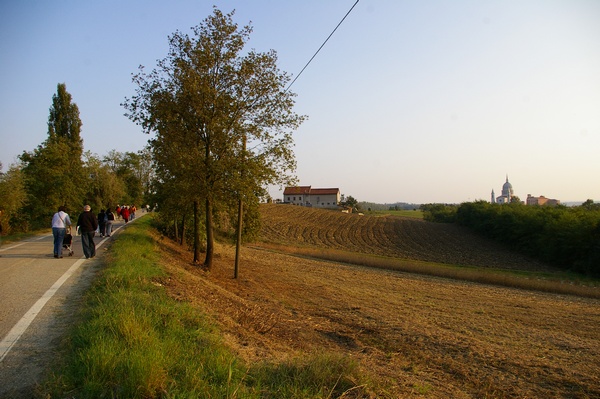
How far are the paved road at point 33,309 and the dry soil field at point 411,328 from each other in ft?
7.25

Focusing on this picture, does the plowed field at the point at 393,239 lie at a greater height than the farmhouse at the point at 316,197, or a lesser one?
lesser

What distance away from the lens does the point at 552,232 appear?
4088 cm

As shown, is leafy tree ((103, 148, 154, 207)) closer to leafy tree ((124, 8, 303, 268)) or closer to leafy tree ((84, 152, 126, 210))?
leafy tree ((84, 152, 126, 210))

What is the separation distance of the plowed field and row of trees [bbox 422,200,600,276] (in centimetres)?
169

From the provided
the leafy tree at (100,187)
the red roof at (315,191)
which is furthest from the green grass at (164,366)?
the red roof at (315,191)

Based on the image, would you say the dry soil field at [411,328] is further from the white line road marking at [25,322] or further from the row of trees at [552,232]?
the row of trees at [552,232]

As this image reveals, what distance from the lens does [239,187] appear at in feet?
51.1

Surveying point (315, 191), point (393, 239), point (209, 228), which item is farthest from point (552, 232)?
point (315, 191)

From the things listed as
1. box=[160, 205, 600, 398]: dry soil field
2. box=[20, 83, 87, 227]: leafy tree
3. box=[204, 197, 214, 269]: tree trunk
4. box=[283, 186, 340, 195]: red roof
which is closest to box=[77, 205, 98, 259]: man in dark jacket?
box=[160, 205, 600, 398]: dry soil field

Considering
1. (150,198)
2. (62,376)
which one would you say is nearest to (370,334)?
(62,376)

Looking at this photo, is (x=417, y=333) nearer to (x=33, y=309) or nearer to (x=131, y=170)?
(x=33, y=309)

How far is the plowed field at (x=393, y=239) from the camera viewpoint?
40625mm

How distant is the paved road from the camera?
4.57 m

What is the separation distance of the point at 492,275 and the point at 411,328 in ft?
68.0
